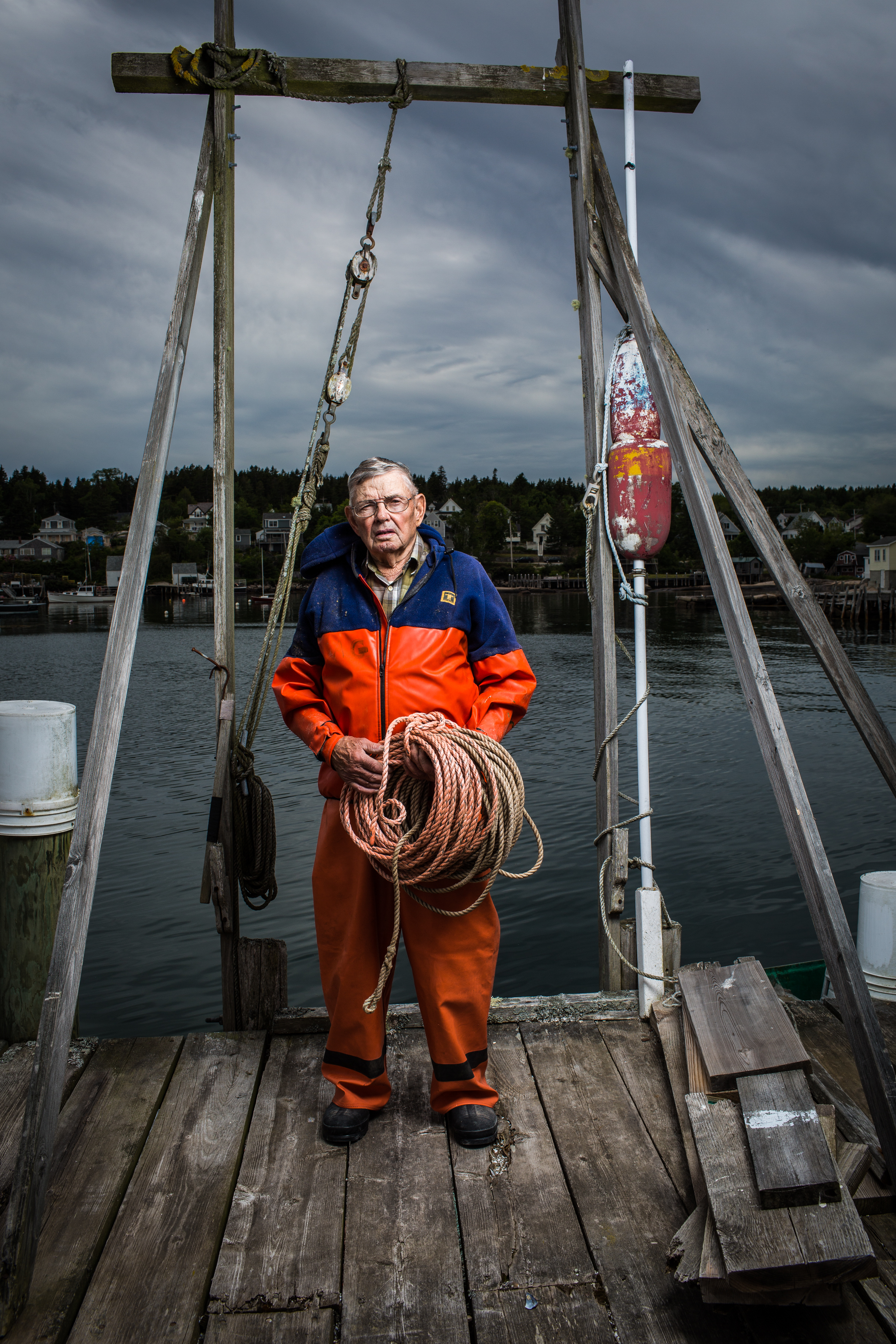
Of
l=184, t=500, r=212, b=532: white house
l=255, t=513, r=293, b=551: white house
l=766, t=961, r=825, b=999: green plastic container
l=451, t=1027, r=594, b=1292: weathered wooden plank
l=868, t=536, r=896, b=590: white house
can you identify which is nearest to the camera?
l=451, t=1027, r=594, b=1292: weathered wooden plank

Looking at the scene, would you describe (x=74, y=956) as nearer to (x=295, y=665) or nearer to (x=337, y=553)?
(x=295, y=665)

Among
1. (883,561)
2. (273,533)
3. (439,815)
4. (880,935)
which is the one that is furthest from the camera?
(273,533)

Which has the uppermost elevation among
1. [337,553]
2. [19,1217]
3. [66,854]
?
[337,553]

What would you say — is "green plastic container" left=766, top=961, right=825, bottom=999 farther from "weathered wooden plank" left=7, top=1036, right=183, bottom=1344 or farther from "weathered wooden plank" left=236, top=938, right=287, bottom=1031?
"weathered wooden plank" left=7, top=1036, right=183, bottom=1344

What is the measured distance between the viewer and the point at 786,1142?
198cm

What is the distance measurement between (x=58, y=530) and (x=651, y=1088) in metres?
135

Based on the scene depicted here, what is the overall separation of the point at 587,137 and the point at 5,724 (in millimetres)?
2991

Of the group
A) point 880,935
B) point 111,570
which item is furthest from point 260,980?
point 111,570

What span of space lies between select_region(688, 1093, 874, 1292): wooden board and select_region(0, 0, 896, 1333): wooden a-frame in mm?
371

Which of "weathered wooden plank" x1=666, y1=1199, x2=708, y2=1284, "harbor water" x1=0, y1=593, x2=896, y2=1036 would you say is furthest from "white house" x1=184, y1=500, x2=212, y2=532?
"weathered wooden plank" x1=666, y1=1199, x2=708, y2=1284

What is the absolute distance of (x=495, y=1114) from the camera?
253 centimetres

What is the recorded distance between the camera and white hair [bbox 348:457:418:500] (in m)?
2.53

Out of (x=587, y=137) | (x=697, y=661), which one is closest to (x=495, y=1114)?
(x=587, y=137)

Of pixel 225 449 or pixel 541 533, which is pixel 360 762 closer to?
pixel 225 449
